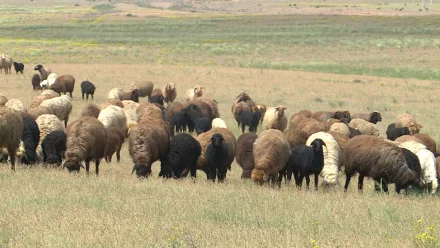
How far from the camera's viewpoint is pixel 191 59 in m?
59.1

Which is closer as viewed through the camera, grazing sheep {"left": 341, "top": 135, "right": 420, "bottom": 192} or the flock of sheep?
grazing sheep {"left": 341, "top": 135, "right": 420, "bottom": 192}

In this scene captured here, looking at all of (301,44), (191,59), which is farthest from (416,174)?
(301,44)

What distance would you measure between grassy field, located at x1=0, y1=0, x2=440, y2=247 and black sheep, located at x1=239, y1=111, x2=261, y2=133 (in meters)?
1.07

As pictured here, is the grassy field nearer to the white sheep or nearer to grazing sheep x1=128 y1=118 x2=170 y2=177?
grazing sheep x1=128 y1=118 x2=170 y2=177

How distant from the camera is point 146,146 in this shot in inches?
580

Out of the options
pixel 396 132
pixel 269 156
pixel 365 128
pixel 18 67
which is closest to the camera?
pixel 269 156

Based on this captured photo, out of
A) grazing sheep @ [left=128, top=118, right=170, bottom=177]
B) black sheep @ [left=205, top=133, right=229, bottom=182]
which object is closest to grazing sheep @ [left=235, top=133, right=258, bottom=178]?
black sheep @ [left=205, top=133, right=229, bottom=182]

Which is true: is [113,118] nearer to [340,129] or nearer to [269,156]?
[340,129]

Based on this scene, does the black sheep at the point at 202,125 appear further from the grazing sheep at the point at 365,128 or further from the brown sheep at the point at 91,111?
the grazing sheep at the point at 365,128

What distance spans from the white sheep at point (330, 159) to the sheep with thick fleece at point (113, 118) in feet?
22.4

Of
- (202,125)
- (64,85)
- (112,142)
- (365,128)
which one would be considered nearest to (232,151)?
(112,142)

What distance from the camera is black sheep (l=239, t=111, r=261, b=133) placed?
2345 centimetres

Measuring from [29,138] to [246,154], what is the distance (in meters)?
5.20

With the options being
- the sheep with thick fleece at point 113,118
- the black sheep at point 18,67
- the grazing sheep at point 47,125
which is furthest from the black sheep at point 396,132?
the black sheep at point 18,67
